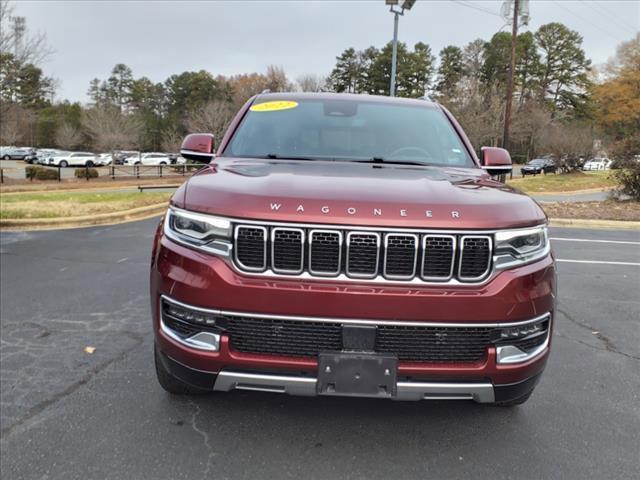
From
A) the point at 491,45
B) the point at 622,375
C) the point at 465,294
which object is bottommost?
the point at 622,375

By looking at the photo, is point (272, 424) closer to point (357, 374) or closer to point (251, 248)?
point (357, 374)

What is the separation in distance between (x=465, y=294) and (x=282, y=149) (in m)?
1.68

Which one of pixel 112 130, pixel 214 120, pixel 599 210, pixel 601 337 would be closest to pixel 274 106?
pixel 601 337

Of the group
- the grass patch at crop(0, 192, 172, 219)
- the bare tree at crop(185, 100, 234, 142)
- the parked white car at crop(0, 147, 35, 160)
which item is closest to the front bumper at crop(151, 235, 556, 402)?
the grass patch at crop(0, 192, 172, 219)

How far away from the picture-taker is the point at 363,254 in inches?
81.9

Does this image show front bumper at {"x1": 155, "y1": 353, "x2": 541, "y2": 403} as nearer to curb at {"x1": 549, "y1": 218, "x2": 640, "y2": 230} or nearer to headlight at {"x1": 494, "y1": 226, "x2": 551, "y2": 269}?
headlight at {"x1": 494, "y1": 226, "x2": 551, "y2": 269}

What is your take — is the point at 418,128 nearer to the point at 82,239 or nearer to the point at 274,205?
the point at 274,205

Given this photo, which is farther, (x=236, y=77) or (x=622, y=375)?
(x=236, y=77)

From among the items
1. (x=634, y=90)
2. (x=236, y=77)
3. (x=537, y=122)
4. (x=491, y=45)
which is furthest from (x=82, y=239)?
(x=491, y=45)

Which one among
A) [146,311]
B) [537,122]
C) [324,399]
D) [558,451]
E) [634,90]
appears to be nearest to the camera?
[558,451]

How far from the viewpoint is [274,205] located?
2.09 meters

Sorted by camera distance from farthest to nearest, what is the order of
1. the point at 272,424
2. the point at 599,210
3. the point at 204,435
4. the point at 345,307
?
1. the point at 599,210
2. the point at 272,424
3. the point at 204,435
4. the point at 345,307

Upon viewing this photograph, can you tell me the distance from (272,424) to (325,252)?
1.18 meters

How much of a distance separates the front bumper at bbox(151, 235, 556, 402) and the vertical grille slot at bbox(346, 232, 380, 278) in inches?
2.5
